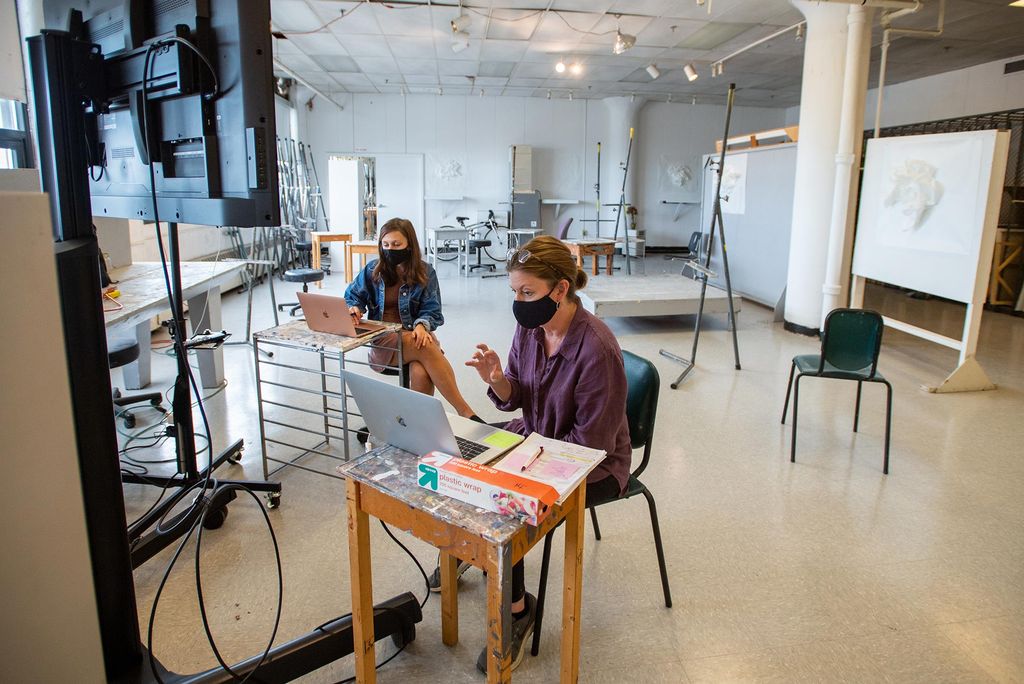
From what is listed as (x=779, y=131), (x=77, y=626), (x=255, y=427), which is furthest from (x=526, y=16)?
(x=77, y=626)

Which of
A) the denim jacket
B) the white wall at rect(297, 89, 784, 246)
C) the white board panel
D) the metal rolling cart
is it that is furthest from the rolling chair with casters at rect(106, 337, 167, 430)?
the white wall at rect(297, 89, 784, 246)

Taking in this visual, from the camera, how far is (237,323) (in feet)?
20.2

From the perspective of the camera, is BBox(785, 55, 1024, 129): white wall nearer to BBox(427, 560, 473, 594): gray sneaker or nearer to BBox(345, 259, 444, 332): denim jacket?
BBox(345, 259, 444, 332): denim jacket

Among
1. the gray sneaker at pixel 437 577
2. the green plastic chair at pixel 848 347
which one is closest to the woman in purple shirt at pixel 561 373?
the gray sneaker at pixel 437 577

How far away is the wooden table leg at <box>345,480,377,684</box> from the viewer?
57.7 inches

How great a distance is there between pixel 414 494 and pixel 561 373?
24.7 inches

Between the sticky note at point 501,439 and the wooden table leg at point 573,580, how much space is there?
8.0 inches

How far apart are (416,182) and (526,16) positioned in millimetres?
5617

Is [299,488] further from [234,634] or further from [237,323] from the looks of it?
[237,323]

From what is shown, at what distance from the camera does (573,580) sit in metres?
1.50

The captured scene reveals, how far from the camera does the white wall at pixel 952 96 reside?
25.9 ft

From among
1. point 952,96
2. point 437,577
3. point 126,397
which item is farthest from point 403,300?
point 952,96

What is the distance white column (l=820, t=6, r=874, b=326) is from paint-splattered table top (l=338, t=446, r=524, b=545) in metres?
5.19

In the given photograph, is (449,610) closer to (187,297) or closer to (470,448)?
(470,448)
